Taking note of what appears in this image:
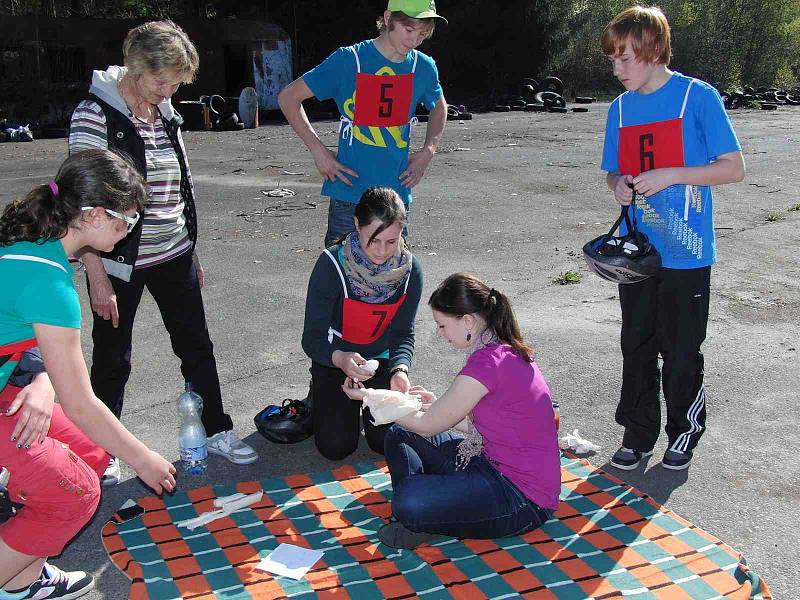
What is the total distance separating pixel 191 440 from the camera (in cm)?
427

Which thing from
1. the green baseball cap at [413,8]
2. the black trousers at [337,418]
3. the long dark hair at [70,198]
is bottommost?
the black trousers at [337,418]

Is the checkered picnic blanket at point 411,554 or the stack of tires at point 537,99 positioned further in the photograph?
the stack of tires at point 537,99

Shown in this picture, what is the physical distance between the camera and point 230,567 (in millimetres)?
3402

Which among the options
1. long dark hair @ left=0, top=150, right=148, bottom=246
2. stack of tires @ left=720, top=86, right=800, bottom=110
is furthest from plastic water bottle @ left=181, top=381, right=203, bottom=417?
stack of tires @ left=720, top=86, right=800, bottom=110

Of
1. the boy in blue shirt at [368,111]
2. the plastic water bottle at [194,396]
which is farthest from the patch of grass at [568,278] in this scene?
the plastic water bottle at [194,396]

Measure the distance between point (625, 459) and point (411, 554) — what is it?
1399 millimetres

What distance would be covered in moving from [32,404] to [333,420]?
1.79 metres

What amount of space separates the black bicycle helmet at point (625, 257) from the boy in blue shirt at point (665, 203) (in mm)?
99

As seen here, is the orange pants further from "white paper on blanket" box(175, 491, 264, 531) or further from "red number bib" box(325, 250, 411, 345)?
"red number bib" box(325, 250, 411, 345)

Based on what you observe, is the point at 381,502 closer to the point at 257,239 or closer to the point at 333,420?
the point at 333,420

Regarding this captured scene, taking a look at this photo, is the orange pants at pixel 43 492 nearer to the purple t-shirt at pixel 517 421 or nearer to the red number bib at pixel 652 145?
the purple t-shirt at pixel 517 421

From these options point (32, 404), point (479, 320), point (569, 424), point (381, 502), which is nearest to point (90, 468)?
point (32, 404)

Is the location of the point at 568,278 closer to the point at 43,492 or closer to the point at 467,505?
the point at 467,505

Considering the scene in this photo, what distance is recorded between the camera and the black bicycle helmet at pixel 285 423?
180 inches
